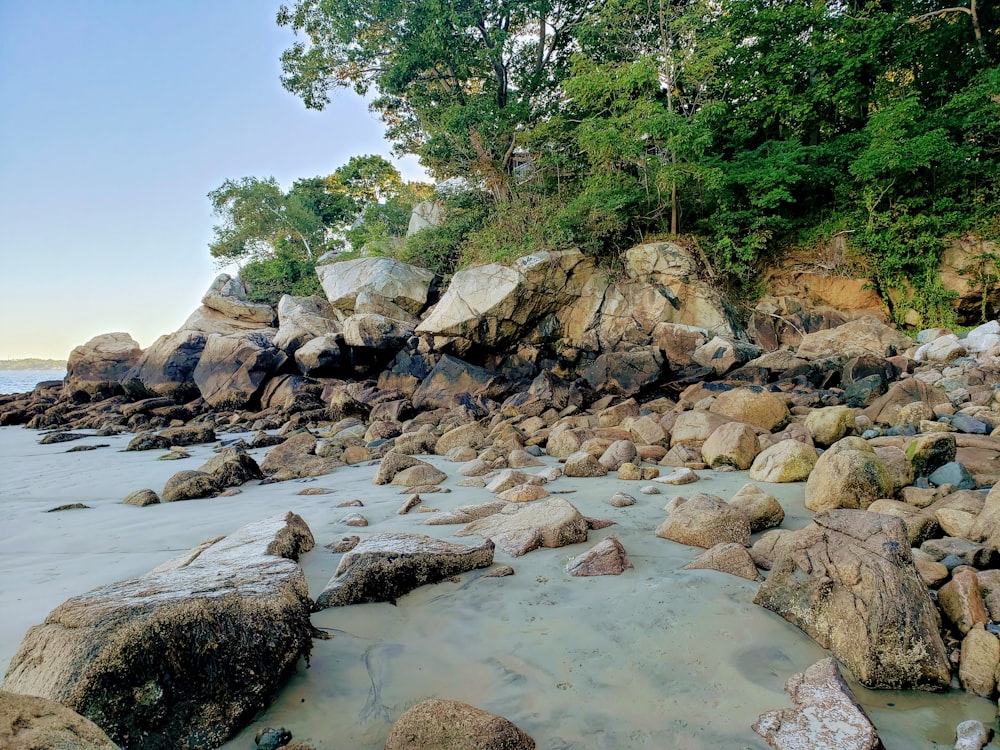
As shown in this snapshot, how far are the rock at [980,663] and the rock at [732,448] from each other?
3702mm

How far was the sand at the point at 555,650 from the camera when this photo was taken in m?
1.78

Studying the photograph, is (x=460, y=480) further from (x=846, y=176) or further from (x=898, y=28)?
(x=898, y=28)

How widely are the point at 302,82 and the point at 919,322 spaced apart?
19585 millimetres

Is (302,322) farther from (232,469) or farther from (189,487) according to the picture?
(189,487)

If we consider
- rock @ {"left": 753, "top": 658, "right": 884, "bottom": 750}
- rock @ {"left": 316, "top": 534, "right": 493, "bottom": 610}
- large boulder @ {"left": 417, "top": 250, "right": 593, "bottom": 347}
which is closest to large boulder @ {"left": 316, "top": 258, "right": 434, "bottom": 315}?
large boulder @ {"left": 417, "top": 250, "right": 593, "bottom": 347}

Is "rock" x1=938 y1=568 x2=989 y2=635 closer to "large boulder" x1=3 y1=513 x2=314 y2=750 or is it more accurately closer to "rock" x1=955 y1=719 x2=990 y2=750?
"rock" x1=955 y1=719 x2=990 y2=750

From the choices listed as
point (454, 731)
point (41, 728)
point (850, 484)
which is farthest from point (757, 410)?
point (41, 728)

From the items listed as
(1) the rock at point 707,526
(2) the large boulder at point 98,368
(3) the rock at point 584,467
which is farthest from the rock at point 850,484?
(2) the large boulder at point 98,368

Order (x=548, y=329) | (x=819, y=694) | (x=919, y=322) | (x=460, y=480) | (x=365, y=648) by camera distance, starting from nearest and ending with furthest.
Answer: (x=819, y=694) < (x=365, y=648) < (x=460, y=480) < (x=919, y=322) < (x=548, y=329)

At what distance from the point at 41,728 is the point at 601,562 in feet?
7.84

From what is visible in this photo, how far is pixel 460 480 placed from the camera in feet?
18.9

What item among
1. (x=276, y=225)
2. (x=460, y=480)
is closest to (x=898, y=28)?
(x=460, y=480)

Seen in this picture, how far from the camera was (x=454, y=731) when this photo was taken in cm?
163

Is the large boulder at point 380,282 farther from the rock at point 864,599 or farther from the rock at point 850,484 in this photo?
the rock at point 864,599
